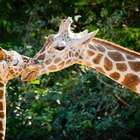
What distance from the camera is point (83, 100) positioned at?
923cm

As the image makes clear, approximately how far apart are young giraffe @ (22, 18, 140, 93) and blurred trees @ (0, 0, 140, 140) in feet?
9.57

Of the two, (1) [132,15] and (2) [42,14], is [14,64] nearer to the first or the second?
(1) [132,15]

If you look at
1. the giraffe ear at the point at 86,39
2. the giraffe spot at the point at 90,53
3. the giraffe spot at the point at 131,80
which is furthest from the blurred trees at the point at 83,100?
the giraffe ear at the point at 86,39

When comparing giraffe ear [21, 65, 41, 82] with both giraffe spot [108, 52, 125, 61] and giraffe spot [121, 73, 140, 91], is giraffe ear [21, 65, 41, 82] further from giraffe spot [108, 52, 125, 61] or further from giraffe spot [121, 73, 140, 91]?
giraffe spot [121, 73, 140, 91]

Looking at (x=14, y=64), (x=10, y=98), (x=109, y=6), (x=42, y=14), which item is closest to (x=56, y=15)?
(x=42, y=14)

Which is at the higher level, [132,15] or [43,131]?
[132,15]

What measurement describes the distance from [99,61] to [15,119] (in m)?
3.58

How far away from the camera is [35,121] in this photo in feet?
30.1

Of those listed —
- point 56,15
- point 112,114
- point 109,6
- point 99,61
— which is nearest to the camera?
point 99,61

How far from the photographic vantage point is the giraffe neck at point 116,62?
19.7 feet

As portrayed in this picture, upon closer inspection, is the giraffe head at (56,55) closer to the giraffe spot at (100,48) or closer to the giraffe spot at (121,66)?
the giraffe spot at (100,48)

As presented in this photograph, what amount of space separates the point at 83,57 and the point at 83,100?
3331 millimetres

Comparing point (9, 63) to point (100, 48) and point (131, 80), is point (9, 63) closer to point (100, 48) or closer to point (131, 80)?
point (100, 48)

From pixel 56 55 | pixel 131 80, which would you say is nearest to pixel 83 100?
pixel 131 80
